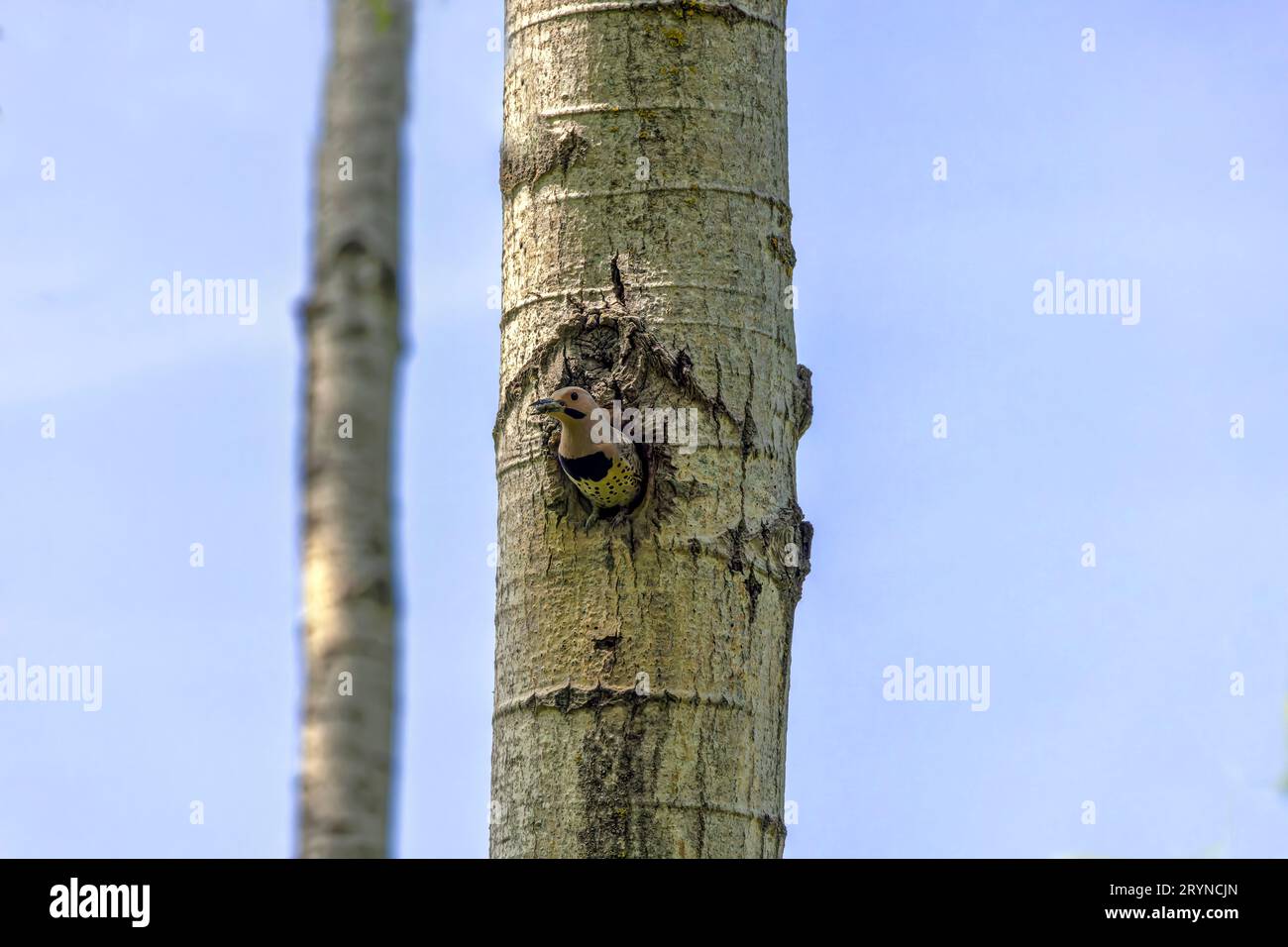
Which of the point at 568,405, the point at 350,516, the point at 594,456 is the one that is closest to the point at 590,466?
the point at 594,456

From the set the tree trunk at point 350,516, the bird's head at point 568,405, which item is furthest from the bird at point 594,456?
the tree trunk at point 350,516

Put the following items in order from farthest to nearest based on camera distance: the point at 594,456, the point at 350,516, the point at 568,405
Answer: the point at 568,405 → the point at 594,456 → the point at 350,516

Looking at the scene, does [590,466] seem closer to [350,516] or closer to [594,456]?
[594,456]

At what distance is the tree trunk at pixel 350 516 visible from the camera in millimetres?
1870

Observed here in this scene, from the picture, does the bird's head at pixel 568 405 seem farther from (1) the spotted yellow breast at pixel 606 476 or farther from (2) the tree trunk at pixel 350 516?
(2) the tree trunk at pixel 350 516

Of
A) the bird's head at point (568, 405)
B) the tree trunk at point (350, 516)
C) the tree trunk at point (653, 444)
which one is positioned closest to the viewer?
the tree trunk at point (350, 516)

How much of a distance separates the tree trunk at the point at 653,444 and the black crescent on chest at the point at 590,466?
0.35ft

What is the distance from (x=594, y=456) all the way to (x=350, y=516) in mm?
1826

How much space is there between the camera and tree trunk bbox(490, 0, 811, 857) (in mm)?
3678

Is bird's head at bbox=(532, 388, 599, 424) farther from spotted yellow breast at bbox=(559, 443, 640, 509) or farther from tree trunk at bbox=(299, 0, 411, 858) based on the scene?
tree trunk at bbox=(299, 0, 411, 858)

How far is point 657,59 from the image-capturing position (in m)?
4.02

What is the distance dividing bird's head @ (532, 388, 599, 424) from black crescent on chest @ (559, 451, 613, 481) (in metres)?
0.10

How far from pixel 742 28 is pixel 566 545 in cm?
131

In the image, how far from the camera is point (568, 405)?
382cm
